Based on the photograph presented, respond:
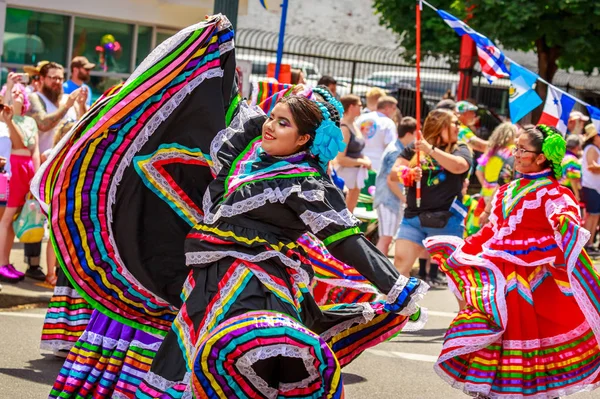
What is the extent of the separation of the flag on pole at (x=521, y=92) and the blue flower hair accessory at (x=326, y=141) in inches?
185

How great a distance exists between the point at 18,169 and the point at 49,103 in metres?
Result: 0.79

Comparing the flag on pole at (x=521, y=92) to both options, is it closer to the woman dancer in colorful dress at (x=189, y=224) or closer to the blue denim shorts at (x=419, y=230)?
the blue denim shorts at (x=419, y=230)

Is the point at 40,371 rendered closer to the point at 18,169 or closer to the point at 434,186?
the point at 18,169

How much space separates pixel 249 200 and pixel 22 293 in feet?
14.0

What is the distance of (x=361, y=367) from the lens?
6.96 metres

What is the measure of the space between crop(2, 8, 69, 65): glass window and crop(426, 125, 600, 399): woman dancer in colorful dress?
29.2 ft

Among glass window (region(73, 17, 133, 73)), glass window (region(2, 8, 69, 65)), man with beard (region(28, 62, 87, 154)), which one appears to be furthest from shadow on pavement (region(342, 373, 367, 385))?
glass window (region(73, 17, 133, 73))

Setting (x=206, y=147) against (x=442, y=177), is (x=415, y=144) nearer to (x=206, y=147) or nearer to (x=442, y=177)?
(x=442, y=177)

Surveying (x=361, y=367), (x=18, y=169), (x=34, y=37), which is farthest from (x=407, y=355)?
(x=34, y=37)

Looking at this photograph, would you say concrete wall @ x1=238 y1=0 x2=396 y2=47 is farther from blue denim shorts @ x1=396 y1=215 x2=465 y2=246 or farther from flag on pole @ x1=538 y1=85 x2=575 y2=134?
blue denim shorts @ x1=396 y1=215 x2=465 y2=246

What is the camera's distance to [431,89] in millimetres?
24281

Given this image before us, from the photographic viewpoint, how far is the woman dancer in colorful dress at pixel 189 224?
437cm

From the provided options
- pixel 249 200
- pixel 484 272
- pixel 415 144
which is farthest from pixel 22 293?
pixel 249 200

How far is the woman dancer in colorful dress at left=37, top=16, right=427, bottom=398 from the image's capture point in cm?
437
